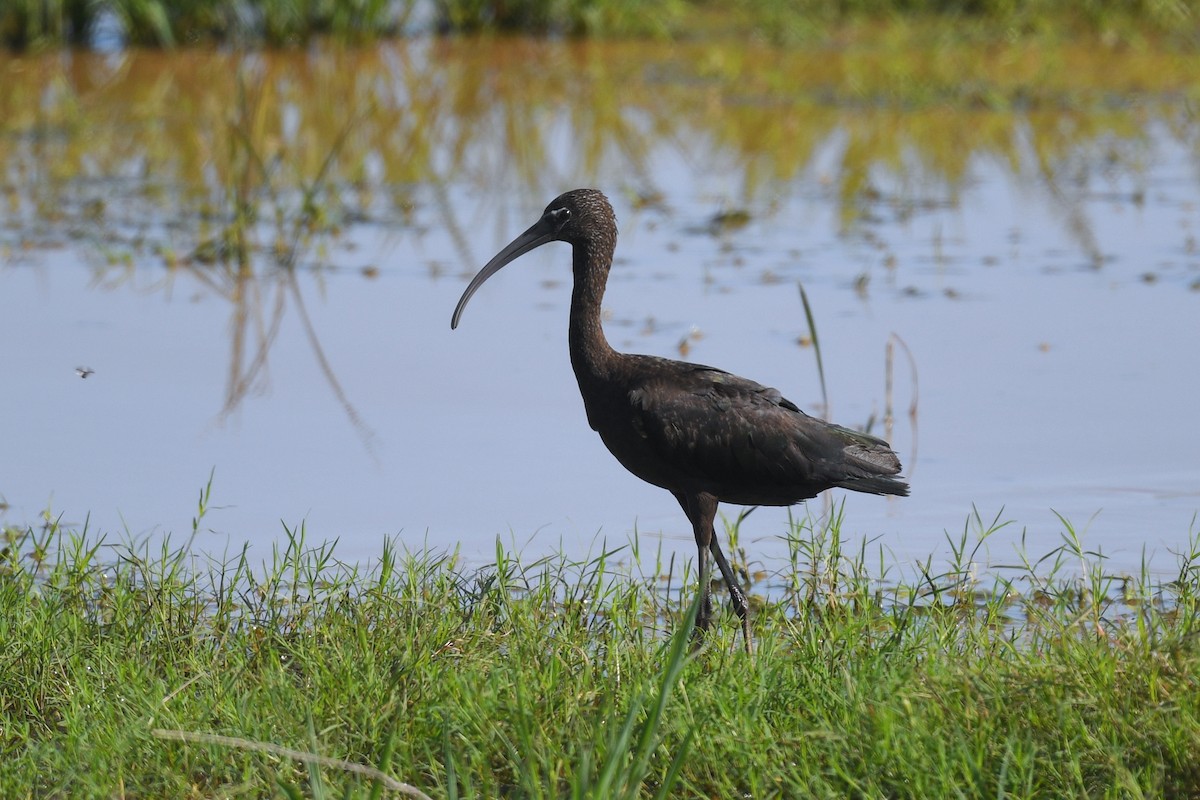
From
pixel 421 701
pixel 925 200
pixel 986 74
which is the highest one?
pixel 986 74

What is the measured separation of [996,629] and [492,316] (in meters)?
4.32

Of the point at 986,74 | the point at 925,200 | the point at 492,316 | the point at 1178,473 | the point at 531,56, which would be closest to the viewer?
the point at 1178,473

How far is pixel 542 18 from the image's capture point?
16.5 m

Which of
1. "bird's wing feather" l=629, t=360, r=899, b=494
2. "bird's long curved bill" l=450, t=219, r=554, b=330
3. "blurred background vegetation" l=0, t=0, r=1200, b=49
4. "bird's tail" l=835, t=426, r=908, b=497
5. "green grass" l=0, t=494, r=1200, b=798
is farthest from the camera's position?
"blurred background vegetation" l=0, t=0, r=1200, b=49

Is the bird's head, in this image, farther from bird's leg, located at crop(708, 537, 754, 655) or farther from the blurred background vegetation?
the blurred background vegetation

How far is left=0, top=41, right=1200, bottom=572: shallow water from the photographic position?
20.2ft

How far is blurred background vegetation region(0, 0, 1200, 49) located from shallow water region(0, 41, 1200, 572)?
600mm

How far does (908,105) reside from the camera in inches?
529

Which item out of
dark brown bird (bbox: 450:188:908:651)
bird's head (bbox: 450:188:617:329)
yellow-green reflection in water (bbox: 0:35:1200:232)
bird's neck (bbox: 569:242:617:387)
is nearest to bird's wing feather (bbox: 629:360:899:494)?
dark brown bird (bbox: 450:188:908:651)

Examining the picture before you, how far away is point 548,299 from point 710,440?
426cm

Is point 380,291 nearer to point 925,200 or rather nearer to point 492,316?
point 492,316

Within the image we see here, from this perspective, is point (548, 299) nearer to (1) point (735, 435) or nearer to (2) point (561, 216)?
(2) point (561, 216)

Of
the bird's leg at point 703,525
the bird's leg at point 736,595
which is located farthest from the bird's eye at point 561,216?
the bird's leg at point 736,595

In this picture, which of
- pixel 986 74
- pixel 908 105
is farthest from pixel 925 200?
pixel 986 74
